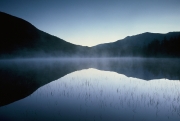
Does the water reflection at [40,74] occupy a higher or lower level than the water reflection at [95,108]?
higher

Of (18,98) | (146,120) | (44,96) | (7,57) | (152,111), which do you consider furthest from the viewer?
(7,57)

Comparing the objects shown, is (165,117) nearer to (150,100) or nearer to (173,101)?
(150,100)

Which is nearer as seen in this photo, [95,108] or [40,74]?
[95,108]

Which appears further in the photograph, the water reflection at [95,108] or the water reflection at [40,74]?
the water reflection at [40,74]

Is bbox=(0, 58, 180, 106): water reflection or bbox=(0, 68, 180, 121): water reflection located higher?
bbox=(0, 58, 180, 106): water reflection

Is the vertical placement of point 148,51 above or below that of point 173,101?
above

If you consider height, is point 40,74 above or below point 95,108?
above

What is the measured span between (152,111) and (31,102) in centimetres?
1075

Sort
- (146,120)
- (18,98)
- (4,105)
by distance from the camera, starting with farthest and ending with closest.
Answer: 1. (18,98)
2. (4,105)
3. (146,120)

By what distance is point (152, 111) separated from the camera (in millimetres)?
11078

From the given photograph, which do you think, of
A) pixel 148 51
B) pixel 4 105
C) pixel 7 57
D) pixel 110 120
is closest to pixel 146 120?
pixel 110 120

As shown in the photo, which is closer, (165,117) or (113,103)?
(165,117)

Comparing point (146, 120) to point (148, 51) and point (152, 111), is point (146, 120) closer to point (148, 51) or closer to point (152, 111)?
point (152, 111)

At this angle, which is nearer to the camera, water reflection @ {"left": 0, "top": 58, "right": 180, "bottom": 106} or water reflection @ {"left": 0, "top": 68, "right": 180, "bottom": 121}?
water reflection @ {"left": 0, "top": 68, "right": 180, "bottom": 121}
